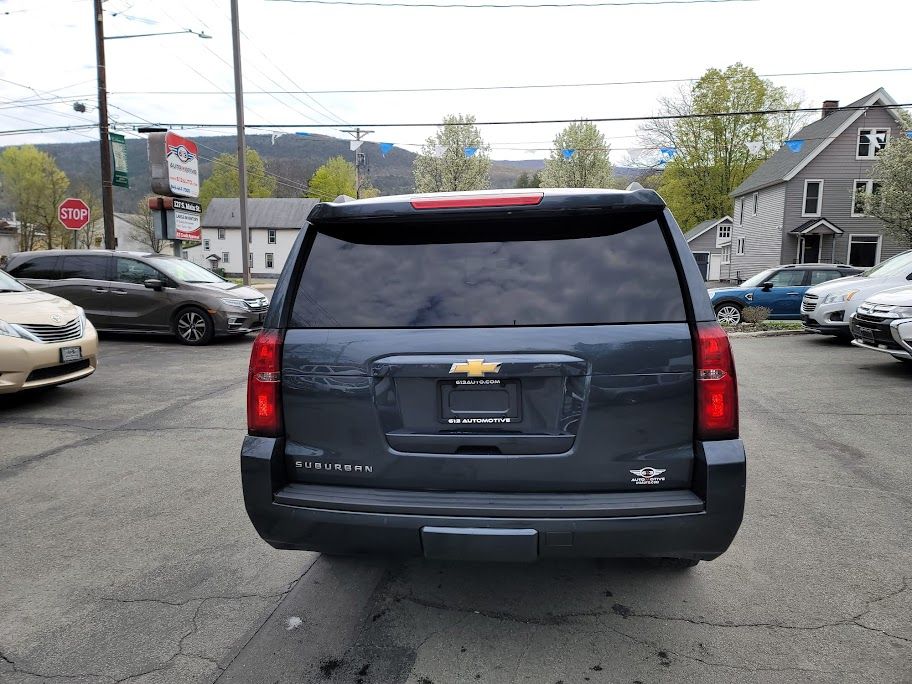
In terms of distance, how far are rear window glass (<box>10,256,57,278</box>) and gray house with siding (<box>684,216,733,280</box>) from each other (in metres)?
45.5

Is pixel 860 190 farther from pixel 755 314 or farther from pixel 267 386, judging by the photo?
pixel 267 386

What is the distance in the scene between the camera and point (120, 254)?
41.1 feet

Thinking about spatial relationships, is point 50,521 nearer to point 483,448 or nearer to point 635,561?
point 483,448

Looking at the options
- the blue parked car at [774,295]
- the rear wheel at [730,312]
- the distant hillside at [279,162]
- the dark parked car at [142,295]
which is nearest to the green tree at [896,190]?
the blue parked car at [774,295]

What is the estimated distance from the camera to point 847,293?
456 inches

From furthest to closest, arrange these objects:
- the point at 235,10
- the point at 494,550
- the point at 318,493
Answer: the point at 235,10 → the point at 318,493 → the point at 494,550

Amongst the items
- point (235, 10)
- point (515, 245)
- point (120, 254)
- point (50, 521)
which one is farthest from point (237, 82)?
point (515, 245)

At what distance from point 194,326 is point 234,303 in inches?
33.6

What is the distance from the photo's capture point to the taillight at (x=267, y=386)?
2.68 meters

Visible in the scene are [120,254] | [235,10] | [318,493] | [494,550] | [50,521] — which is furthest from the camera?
[235,10]

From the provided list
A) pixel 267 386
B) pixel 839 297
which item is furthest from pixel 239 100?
pixel 267 386

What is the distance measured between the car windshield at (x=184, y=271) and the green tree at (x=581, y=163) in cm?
4764

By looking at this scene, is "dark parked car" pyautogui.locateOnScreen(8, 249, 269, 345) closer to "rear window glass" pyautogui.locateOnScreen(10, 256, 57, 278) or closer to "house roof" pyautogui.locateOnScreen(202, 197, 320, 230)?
"rear window glass" pyautogui.locateOnScreen(10, 256, 57, 278)

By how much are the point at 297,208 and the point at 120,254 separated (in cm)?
6674
